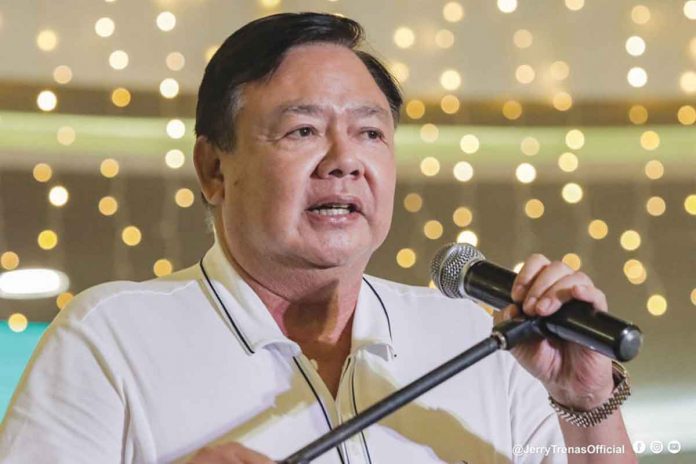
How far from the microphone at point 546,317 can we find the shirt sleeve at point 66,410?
345mm

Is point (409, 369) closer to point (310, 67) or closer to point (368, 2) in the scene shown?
point (310, 67)

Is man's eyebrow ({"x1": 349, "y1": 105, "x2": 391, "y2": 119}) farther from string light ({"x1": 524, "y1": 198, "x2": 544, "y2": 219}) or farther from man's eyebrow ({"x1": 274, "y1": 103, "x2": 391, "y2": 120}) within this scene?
string light ({"x1": 524, "y1": 198, "x2": 544, "y2": 219})

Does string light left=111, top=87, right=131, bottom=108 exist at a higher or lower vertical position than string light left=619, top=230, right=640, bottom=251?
higher

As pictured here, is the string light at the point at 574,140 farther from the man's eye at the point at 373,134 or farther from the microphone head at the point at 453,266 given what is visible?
the microphone head at the point at 453,266

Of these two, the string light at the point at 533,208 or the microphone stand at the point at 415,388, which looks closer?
the microphone stand at the point at 415,388

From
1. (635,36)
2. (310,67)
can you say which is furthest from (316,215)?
(635,36)

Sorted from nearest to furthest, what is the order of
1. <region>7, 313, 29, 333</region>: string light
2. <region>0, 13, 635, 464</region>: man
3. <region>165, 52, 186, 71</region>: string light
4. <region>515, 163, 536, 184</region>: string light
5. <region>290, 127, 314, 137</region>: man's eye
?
<region>0, 13, 635, 464</region>: man
<region>290, 127, 314, 137</region>: man's eye
<region>7, 313, 29, 333</region>: string light
<region>165, 52, 186, 71</region>: string light
<region>515, 163, 536, 184</region>: string light

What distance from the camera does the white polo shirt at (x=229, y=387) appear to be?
1021mm

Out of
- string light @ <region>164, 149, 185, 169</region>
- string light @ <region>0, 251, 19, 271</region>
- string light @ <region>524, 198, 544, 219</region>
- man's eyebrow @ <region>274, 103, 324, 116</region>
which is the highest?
man's eyebrow @ <region>274, 103, 324, 116</region>

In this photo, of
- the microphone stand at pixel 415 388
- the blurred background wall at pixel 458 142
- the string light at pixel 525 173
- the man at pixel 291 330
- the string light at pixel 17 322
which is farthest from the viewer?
the string light at pixel 525 173

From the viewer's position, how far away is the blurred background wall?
1.89 meters

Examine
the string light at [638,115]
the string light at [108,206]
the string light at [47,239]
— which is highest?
the string light at [638,115]

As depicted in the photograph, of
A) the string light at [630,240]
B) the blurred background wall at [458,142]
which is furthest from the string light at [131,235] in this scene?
the string light at [630,240]

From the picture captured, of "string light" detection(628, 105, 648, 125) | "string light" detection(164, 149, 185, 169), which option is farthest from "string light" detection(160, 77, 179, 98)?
"string light" detection(628, 105, 648, 125)
